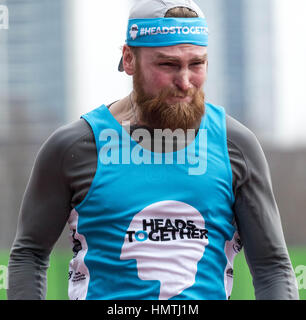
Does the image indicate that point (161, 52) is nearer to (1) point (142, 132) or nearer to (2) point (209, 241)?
(1) point (142, 132)

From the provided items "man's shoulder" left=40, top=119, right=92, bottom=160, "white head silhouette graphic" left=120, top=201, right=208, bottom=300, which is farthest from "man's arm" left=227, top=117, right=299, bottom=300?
"man's shoulder" left=40, top=119, right=92, bottom=160

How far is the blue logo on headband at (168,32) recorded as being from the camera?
8.70ft

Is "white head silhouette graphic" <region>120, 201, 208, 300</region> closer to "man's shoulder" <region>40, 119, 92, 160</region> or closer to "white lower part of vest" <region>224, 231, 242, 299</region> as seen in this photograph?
"white lower part of vest" <region>224, 231, 242, 299</region>

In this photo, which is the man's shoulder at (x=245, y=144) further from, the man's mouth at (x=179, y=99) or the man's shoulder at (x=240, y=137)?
the man's mouth at (x=179, y=99)

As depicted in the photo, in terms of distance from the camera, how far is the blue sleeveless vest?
254 cm

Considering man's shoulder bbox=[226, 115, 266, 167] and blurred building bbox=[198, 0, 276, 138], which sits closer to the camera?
man's shoulder bbox=[226, 115, 266, 167]

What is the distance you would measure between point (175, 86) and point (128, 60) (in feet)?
0.98

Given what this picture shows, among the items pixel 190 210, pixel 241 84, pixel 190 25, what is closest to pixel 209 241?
pixel 190 210

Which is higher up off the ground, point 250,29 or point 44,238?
point 250,29

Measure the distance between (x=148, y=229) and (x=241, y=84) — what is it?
46.4 m

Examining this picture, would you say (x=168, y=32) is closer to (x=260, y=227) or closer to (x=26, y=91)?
(x=260, y=227)

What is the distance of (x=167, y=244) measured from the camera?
256 cm

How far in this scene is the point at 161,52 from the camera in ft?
8.70

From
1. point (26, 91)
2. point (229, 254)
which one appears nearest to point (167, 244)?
point (229, 254)
